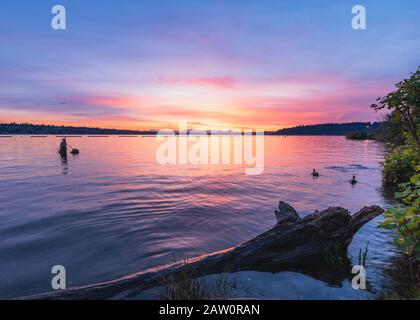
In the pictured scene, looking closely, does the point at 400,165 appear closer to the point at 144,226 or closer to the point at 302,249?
the point at 302,249

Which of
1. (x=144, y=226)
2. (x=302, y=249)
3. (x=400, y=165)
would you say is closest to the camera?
(x=302, y=249)

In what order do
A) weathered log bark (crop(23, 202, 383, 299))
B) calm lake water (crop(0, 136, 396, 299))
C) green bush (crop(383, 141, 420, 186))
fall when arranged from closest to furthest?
weathered log bark (crop(23, 202, 383, 299))
calm lake water (crop(0, 136, 396, 299))
green bush (crop(383, 141, 420, 186))

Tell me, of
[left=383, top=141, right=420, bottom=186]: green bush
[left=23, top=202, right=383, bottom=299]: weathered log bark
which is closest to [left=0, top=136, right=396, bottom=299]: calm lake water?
[left=23, top=202, right=383, bottom=299]: weathered log bark

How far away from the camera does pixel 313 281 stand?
677 centimetres

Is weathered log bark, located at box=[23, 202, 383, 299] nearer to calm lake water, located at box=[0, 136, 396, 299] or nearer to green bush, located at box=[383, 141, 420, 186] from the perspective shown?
calm lake water, located at box=[0, 136, 396, 299]

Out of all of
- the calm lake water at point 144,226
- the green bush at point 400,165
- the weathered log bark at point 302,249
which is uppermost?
the green bush at point 400,165

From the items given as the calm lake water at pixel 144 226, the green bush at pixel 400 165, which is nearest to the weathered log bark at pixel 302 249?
the calm lake water at pixel 144 226

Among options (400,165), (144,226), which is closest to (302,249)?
(144,226)

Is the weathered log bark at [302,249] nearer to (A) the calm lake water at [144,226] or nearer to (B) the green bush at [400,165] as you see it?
(A) the calm lake water at [144,226]
